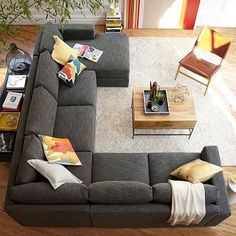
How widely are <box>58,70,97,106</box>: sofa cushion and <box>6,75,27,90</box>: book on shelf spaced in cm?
51

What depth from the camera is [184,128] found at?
3.87 meters

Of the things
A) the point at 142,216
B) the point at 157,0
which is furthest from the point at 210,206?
the point at 157,0

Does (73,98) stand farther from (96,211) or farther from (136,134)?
(96,211)

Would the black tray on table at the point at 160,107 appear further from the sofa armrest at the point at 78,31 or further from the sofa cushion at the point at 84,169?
the sofa armrest at the point at 78,31

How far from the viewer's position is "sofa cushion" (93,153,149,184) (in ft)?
10.7

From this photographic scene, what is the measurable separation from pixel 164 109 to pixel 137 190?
1.44 meters

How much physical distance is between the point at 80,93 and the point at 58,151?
1070mm

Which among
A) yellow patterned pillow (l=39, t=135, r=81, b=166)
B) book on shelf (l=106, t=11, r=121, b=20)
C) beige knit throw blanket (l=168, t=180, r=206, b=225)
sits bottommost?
beige knit throw blanket (l=168, t=180, r=206, b=225)

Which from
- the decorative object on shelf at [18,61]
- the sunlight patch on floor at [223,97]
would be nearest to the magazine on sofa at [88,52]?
the decorative object on shelf at [18,61]

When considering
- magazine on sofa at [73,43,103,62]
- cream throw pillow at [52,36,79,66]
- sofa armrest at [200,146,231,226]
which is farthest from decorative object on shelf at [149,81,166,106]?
cream throw pillow at [52,36,79,66]

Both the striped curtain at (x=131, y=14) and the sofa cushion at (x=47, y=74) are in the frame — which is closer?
the sofa cushion at (x=47, y=74)

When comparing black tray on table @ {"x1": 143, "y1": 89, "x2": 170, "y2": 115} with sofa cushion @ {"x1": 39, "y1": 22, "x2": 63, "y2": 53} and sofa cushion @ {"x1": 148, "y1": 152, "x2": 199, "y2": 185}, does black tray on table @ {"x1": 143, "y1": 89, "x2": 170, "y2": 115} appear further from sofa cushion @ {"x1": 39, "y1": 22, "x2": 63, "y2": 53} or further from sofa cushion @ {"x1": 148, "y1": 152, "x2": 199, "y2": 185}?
sofa cushion @ {"x1": 39, "y1": 22, "x2": 63, "y2": 53}

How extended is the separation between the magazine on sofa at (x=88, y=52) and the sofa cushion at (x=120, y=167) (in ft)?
5.33

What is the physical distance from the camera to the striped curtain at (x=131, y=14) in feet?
16.3
